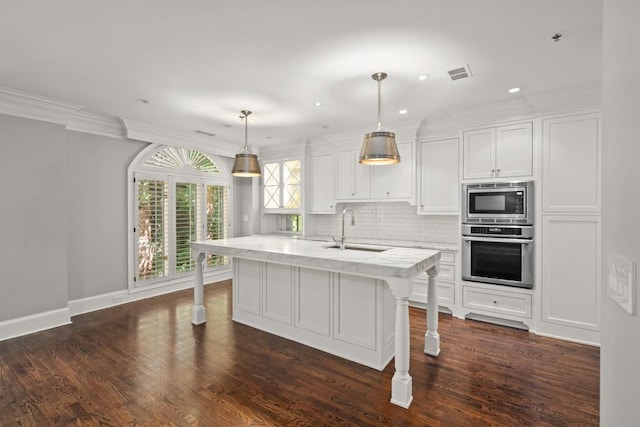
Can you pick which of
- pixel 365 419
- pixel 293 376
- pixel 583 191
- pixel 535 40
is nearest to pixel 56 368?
pixel 293 376

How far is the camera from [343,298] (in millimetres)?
2951

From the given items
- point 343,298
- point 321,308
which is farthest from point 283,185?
point 343,298

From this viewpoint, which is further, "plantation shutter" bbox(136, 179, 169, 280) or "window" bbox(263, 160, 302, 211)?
"window" bbox(263, 160, 302, 211)

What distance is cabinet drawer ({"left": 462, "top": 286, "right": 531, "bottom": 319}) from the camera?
3.63m

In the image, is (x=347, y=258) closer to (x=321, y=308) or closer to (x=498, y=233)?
(x=321, y=308)

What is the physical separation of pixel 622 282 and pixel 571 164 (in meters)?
3.14

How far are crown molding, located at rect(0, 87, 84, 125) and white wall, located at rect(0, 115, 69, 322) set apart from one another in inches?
→ 2.9

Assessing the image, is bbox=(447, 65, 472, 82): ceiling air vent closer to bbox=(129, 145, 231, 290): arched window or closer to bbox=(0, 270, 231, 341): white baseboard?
bbox=(129, 145, 231, 290): arched window

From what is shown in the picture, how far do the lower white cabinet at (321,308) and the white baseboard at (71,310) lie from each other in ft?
6.34

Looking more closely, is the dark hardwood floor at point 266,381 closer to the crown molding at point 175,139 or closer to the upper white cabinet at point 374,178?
the upper white cabinet at point 374,178

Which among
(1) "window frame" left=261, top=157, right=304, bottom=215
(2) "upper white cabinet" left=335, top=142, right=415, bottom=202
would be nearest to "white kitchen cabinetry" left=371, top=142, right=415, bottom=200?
(2) "upper white cabinet" left=335, top=142, right=415, bottom=202

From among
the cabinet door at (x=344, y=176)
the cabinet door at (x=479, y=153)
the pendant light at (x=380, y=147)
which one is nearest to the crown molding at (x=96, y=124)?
the cabinet door at (x=344, y=176)

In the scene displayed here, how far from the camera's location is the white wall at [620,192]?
841mm

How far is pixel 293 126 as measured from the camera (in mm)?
4789
